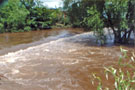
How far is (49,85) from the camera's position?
4.70 meters

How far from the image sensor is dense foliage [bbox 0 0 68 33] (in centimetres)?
1732

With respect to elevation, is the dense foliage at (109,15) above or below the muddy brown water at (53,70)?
above

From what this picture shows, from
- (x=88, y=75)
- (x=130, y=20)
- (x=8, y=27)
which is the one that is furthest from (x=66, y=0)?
(x=8, y=27)

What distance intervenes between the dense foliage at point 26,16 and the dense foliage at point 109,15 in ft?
→ 29.8

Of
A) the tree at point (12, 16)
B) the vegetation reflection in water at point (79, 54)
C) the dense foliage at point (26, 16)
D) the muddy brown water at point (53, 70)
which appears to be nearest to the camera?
the muddy brown water at point (53, 70)

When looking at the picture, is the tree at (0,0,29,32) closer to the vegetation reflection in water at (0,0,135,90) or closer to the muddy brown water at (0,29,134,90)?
the vegetation reflection in water at (0,0,135,90)

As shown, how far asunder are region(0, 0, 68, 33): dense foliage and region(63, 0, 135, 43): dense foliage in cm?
910

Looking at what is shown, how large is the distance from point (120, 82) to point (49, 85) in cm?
361

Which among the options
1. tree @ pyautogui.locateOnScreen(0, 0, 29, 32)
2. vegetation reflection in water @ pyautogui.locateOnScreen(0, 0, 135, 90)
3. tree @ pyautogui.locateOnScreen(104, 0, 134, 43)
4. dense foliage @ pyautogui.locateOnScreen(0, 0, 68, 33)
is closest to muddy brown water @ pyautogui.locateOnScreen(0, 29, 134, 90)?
vegetation reflection in water @ pyautogui.locateOnScreen(0, 0, 135, 90)

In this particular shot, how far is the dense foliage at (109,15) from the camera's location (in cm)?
885

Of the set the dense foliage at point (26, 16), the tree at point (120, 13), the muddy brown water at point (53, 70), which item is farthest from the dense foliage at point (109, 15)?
the dense foliage at point (26, 16)

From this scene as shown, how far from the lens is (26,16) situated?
19.5 metres

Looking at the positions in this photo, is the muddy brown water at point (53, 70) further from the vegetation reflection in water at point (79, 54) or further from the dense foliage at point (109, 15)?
the dense foliage at point (109, 15)

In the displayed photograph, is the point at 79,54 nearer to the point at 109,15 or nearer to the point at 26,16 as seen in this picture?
the point at 109,15
